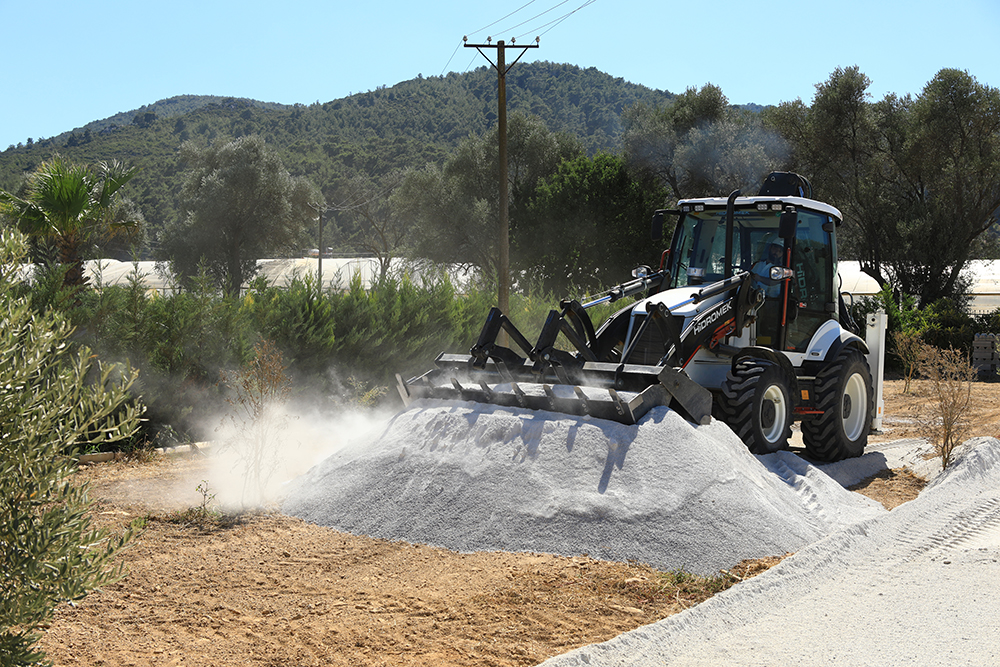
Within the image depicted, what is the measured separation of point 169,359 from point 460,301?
582 centimetres

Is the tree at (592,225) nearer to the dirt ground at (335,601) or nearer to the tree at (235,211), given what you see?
the tree at (235,211)

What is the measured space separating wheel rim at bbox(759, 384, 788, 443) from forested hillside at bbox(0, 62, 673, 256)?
55.3 metres

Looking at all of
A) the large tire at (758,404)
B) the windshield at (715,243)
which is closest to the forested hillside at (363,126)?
the windshield at (715,243)

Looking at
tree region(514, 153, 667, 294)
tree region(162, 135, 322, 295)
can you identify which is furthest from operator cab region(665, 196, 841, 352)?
tree region(162, 135, 322, 295)

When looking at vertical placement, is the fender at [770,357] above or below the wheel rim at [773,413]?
above

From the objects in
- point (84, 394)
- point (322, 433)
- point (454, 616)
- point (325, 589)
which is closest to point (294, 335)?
point (322, 433)

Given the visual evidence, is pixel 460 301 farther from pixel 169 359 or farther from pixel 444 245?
pixel 444 245

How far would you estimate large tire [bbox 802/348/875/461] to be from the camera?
883 centimetres

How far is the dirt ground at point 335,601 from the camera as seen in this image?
406cm

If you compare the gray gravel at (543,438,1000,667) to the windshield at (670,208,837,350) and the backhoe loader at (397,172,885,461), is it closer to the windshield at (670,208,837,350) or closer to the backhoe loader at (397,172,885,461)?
the backhoe loader at (397,172,885,461)

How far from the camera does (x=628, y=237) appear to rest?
3566cm

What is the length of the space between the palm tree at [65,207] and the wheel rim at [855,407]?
31.0ft

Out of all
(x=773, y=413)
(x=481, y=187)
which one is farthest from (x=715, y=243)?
(x=481, y=187)

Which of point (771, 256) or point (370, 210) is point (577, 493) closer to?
point (771, 256)
